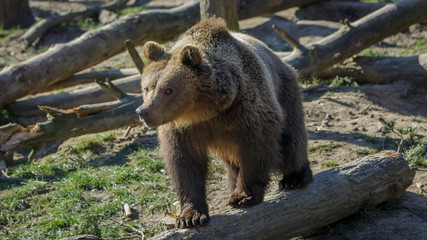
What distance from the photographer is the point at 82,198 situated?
268 inches

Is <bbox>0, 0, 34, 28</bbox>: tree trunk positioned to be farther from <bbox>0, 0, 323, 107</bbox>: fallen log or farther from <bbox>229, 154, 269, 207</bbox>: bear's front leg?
<bbox>229, 154, 269, 207</bbox>: bear's front leg

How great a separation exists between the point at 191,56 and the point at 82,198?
319 cm

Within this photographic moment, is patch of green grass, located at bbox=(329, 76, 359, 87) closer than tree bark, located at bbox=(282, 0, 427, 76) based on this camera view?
No

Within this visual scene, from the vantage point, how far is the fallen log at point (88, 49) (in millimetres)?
10023

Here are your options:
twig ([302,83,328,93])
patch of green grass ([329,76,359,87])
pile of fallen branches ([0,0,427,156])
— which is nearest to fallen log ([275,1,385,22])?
pile of fallen branches ([0,0,427,156])

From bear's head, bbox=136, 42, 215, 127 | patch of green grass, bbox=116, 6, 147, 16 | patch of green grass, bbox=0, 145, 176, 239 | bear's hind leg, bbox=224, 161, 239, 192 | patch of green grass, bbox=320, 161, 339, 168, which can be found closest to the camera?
bear's head, bbox=136, 42, 215, 127

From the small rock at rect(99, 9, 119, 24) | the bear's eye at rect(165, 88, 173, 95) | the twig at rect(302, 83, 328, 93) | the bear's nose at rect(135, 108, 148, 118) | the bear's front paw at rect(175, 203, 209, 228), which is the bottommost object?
the twig at rect(302, 83, 328, 93)

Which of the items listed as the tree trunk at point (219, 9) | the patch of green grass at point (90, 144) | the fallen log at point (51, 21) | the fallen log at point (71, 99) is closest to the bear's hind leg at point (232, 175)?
the patch of green grass at point (90, 144)

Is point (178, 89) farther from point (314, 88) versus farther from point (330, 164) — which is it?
point (314, 88)

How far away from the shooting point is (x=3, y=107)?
412 inches

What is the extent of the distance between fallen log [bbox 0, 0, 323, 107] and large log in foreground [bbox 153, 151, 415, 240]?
6.44 m

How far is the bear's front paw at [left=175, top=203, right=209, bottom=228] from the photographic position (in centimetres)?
463

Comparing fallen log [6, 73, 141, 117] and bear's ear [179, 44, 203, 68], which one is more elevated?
bear's ear [179, 44, 203, 68]

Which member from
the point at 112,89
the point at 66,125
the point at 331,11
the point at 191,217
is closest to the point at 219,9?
the point at 112,89
